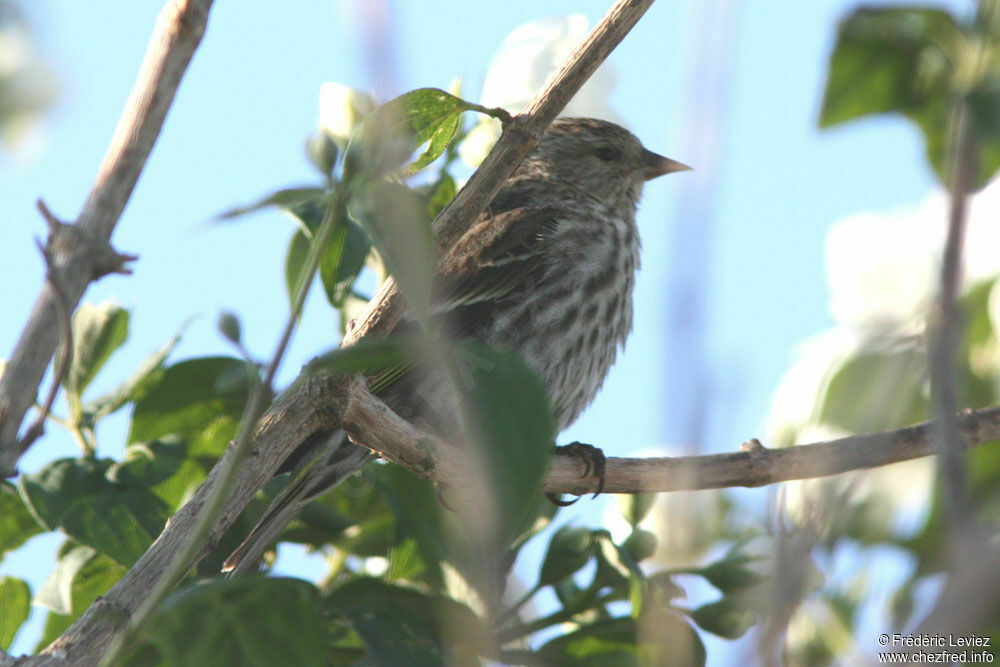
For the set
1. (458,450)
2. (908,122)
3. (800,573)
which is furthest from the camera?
(458,450)

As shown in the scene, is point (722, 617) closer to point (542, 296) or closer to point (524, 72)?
point (524, 72)

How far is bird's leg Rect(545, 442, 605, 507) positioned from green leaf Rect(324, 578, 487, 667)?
1.51 feet

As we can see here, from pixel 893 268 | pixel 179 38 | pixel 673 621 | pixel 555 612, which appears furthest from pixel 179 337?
pixel 893 268

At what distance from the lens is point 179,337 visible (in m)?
2.31

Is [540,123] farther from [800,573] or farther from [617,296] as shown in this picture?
[617,296]

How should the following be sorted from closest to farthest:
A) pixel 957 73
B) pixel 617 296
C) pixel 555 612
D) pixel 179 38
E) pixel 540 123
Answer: pixel 957 73, pixel 179 38, pixel 540 123, pixel 555 612, pixel 617 296

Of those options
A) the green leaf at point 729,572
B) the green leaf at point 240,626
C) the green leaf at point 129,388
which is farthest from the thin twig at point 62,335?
the green leaf at point 729,572

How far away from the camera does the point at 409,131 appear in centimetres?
174

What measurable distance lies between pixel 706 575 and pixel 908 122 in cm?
105

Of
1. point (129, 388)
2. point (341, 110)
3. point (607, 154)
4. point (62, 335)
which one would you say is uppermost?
point (607, 154)

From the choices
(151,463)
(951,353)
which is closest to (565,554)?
(151,463)

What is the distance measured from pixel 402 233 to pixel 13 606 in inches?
62.0

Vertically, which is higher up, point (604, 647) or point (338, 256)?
point (338, 256)

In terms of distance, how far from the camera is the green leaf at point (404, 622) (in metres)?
1.96
